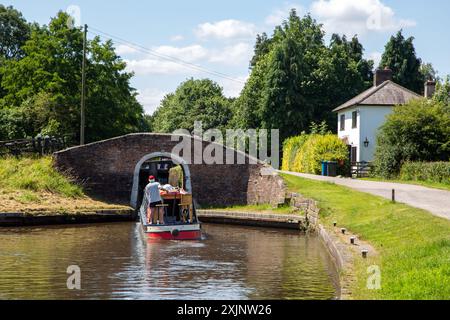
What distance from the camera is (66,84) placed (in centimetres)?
4050

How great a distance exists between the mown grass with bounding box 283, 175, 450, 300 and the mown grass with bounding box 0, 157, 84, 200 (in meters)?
10.0

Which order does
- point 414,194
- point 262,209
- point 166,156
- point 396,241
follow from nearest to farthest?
point 396,241 → point 414,194 → point 262,209 → point 166,156

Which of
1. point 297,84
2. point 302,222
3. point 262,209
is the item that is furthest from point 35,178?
point 297,84

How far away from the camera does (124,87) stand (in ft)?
141

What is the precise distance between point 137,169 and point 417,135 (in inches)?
518

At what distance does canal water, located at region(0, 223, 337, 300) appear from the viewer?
12766 mm

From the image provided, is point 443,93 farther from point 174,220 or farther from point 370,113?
point 174,220

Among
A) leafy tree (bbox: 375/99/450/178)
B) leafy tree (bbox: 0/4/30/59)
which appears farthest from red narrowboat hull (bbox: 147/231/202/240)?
leafy tree (bbox: 0/4/30/59)

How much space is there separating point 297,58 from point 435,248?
121 feet

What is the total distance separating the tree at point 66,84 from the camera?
3906 centimetres
